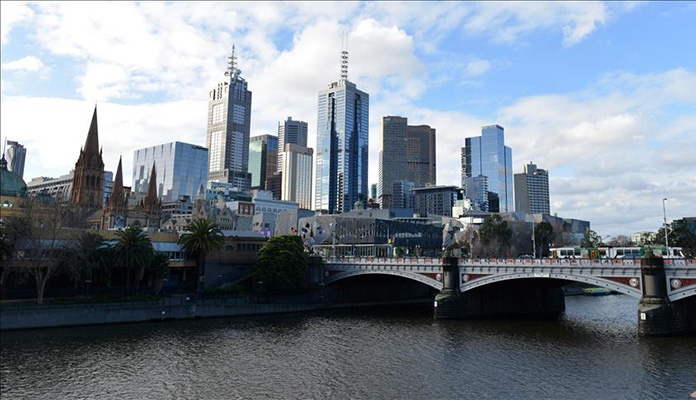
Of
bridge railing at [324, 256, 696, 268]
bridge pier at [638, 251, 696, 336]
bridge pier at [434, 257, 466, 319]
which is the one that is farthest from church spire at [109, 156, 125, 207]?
bridge pier at [638, 251, 696, 336]

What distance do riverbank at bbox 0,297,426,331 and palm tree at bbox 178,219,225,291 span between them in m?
12.1

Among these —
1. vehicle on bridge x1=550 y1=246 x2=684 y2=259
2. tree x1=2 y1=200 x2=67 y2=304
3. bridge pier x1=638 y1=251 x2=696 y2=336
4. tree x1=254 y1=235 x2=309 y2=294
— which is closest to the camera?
bridge pier x1=638 y1=251 x2=696 y2=336

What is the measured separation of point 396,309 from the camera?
94938mm

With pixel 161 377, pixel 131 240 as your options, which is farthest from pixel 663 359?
pixel 131 240

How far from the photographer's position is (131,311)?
70250 mm

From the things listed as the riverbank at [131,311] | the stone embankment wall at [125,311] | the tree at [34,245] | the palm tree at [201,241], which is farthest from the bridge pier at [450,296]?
the tree at [34,245]

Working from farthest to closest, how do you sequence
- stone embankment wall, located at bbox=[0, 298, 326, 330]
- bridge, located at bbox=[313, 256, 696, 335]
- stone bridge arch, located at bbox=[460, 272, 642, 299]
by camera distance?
1. stone bridge arch, located at bbox=[460, 272, 642, 299]
2. stone embankment wall, located at bbox=[0, 298, 326, 330]
3. bridge, located at bbox=[313, 256, 696, 335]

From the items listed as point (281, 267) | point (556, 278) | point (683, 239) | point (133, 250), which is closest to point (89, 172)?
point (133, 250)

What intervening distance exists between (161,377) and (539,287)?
65.3 metres

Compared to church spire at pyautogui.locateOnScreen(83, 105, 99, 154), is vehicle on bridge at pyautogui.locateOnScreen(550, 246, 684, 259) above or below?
below

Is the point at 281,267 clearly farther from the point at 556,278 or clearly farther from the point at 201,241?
the point at 556,278

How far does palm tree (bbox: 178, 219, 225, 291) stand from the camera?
292 ft

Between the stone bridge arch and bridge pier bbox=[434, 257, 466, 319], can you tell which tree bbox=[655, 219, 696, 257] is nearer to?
the stone bridge arch

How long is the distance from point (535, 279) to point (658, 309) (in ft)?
64.7
